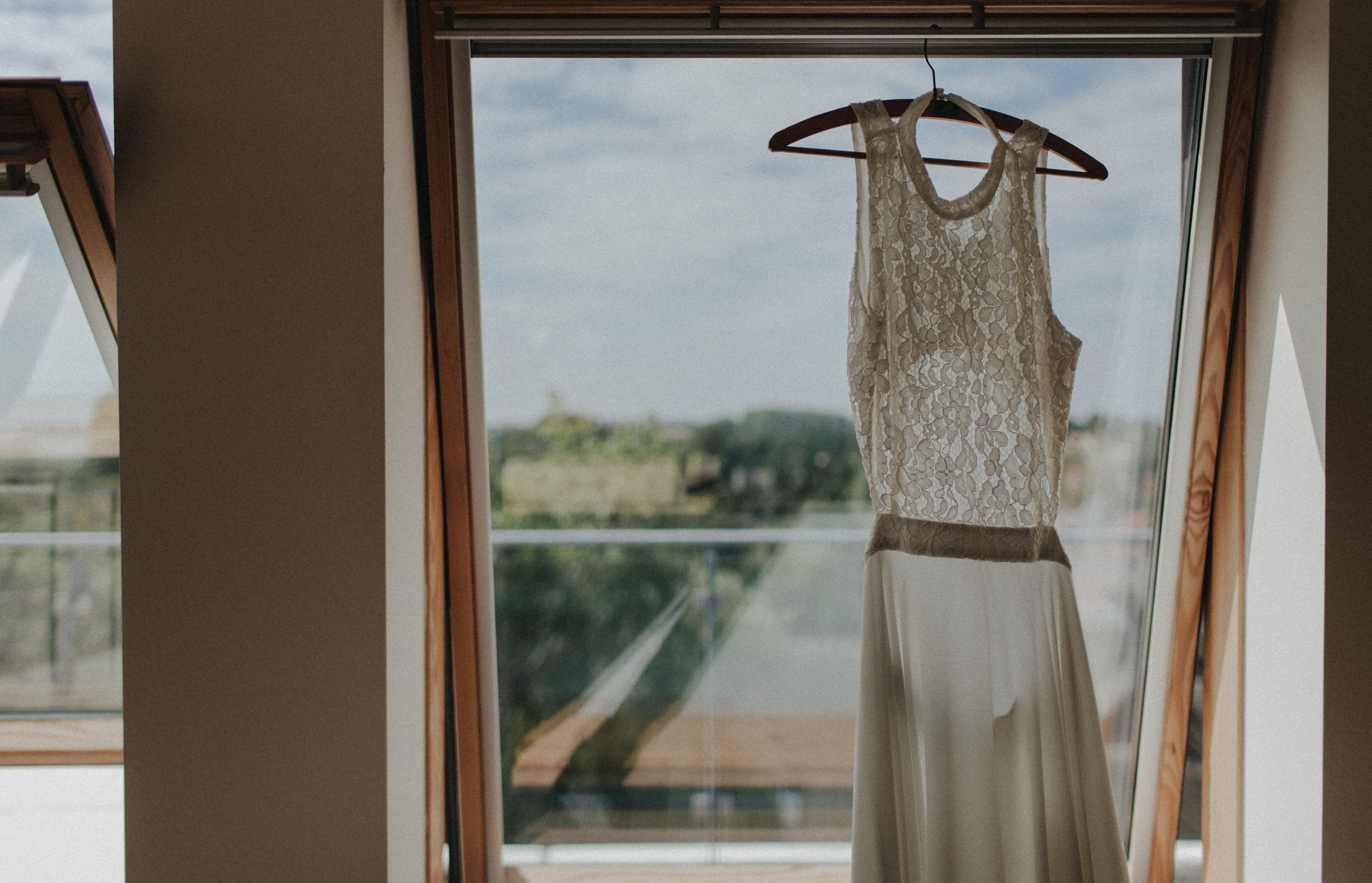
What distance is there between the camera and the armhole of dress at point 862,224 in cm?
129

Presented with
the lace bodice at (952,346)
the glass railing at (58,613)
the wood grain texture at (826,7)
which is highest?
the wood grain texture at (826,7)

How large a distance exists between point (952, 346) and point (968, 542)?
0.35m

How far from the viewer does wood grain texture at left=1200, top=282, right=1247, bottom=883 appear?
1.51m

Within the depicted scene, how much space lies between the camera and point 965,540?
4.12 ft

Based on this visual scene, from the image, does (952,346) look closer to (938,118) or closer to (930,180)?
(930,180)

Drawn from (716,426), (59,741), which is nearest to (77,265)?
(59,741)

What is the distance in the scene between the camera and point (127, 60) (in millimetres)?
1291

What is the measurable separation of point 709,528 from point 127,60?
1.45 meters

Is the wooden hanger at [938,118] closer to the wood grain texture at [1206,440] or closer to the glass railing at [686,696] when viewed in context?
the wood grain texture at [1206,440]

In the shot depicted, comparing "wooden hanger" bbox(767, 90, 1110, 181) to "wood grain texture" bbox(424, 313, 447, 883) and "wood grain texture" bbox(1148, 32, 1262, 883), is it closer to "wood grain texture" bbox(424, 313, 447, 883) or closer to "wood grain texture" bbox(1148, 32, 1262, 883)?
"wood grain texture" bbox(1148, 32, 1262, 883)

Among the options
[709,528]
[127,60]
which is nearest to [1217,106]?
[709,528]

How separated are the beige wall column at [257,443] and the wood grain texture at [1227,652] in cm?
171

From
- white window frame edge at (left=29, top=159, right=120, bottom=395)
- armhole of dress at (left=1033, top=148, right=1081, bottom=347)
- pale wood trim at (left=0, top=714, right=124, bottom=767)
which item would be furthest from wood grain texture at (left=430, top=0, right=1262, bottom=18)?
pale wood trim at (left=0, top=714, right=124, bottom=767)

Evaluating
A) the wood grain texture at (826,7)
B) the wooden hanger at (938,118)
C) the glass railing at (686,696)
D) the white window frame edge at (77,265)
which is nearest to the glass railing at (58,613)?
the white window frame edge at (77,265)
